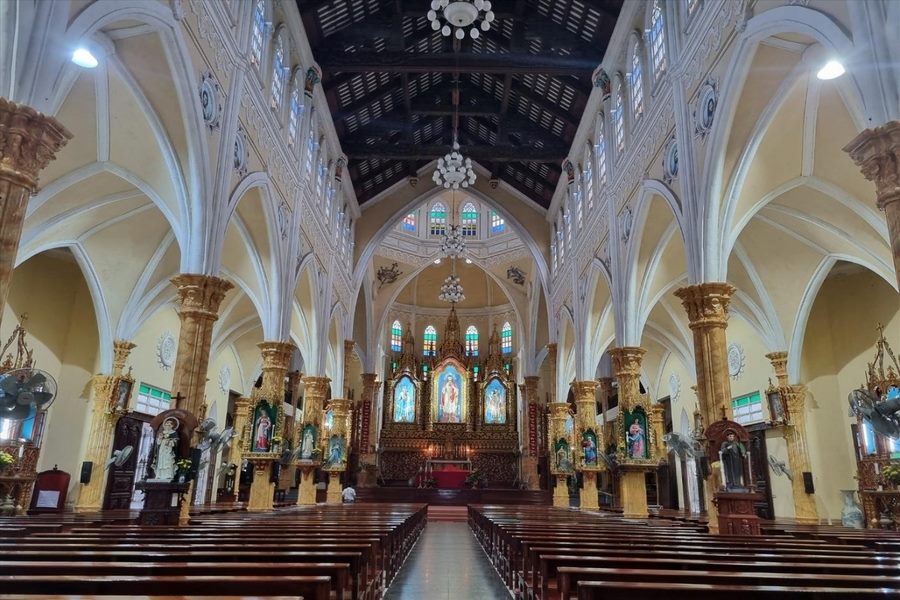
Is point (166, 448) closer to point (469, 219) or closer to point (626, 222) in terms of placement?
point (626, 222)

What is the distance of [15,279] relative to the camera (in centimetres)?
1775

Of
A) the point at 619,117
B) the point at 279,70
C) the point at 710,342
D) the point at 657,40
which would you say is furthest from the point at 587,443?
the point at 279,70

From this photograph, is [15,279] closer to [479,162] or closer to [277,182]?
[277,182]

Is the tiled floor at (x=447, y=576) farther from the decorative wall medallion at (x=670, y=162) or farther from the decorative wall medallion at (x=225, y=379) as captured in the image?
the decorative wall medallion at (x=225, y=379)

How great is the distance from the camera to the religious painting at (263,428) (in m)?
17.2

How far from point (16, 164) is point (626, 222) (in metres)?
14.6

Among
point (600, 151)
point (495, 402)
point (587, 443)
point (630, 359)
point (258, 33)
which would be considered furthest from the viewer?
point (495, 402)

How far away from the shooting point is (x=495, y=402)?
128 ft

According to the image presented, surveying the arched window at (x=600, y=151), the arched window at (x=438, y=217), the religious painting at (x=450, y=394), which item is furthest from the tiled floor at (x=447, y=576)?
the arched window at (x=438, y=217)

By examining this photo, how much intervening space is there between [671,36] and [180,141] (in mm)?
10927

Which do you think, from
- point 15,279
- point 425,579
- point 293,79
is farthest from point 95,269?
point 425,579

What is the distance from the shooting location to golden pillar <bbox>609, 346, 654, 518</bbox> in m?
17.0

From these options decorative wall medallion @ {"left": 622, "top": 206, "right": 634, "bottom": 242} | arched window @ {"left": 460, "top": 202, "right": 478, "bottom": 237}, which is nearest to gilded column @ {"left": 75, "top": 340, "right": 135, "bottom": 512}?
decorative wall medallion @ {"left": 622, "top": 206, "right": 634, "bottom": 242}

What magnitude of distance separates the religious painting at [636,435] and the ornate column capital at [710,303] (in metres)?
5.60
